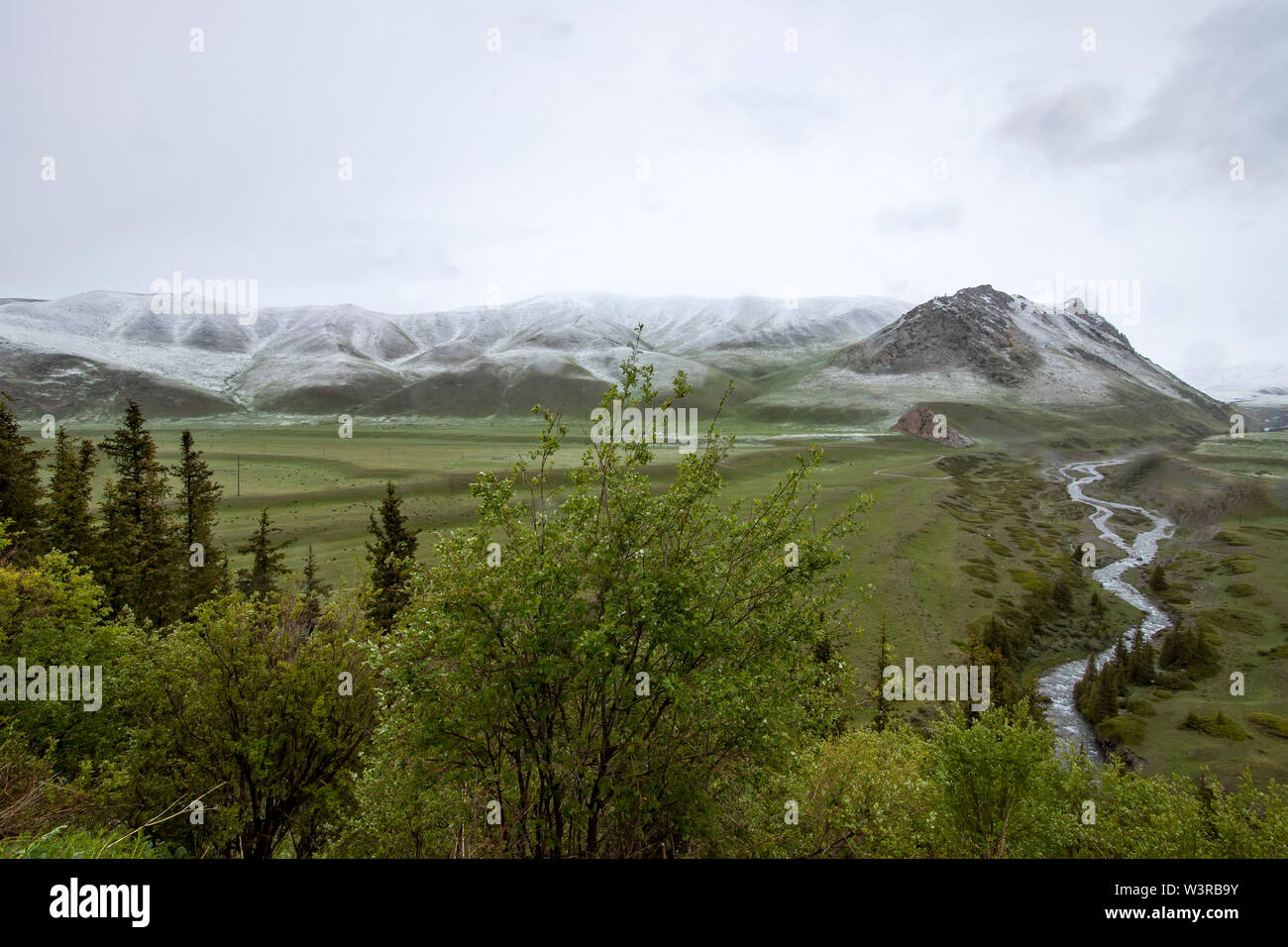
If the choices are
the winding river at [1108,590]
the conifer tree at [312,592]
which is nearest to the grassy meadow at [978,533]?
the winding river at [1108,590]

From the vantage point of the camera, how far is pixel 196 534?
140ft

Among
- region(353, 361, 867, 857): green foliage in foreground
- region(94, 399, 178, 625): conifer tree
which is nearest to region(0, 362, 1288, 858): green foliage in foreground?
region(353, 361, 867, 857): green foliage in foreground

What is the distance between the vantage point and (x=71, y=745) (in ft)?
61.4

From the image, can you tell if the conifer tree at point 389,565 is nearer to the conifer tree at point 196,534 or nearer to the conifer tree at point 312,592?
the conifer tree at point 312,592

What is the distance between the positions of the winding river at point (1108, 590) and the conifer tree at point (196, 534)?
6493cm

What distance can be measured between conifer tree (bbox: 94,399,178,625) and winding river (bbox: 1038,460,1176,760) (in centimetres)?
6429

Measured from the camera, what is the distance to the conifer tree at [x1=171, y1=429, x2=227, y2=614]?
3997 centimetres

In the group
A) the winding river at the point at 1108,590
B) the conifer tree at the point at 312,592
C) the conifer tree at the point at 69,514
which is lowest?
the winding river at the point at 1108,590

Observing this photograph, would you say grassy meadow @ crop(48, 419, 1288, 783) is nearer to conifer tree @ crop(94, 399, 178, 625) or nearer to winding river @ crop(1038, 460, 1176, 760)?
winding river @ crop(1038, 460, 1176, 760)

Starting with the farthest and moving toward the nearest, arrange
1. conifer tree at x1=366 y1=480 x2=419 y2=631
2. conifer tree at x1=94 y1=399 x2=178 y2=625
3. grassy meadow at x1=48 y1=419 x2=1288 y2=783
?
1. grassy meadow at x1=48 y1=419 x2=1288 y2=783
2. conifer tree at x1=366 y1=480 x2=419 y2=631
3. conifer tree at x1=94 y1=399 x2=178 y2=625

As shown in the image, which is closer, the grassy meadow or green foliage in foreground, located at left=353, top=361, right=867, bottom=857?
green foliage in foreground, located at left=353, top=361, right=867, bottom=857

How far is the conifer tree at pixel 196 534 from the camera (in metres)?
40.0
